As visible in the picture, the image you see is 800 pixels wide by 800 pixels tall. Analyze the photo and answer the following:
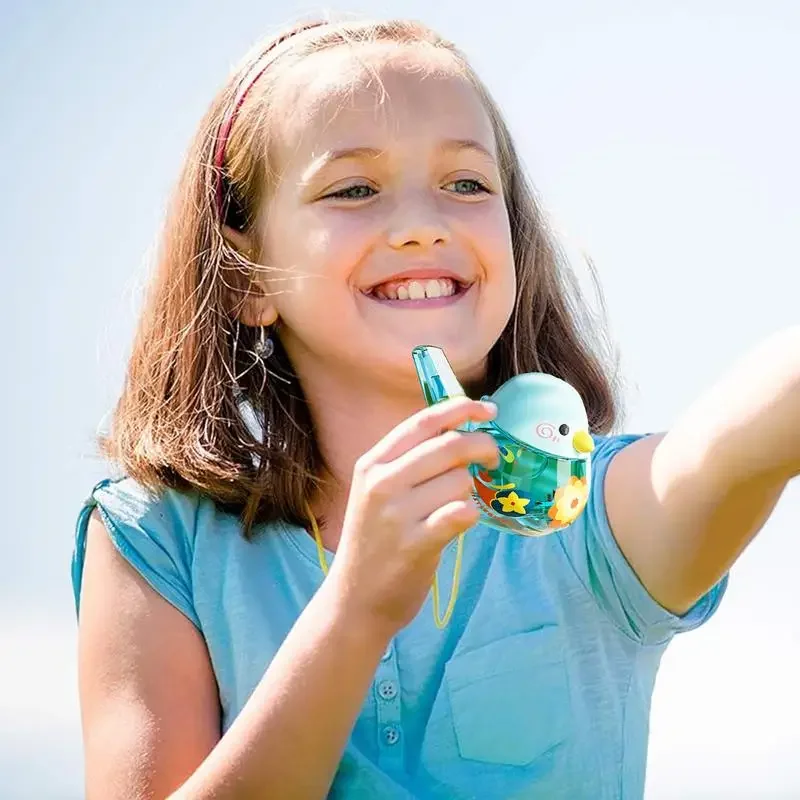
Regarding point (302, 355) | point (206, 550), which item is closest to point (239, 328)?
point (302, 355)

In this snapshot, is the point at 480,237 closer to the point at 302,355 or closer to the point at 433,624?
the point at 302,355

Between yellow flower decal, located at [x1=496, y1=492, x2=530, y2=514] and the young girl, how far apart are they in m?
0.13

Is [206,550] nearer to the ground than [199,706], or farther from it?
farther from it

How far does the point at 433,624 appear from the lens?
2006 millimetres

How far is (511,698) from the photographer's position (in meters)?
1.93

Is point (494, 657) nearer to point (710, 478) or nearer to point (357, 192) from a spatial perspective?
point (710, 478)

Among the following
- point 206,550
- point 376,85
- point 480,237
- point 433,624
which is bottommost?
point 433,624

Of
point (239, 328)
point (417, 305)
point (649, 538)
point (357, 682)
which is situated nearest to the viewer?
point (357, 682)

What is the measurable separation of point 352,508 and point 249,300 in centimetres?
74

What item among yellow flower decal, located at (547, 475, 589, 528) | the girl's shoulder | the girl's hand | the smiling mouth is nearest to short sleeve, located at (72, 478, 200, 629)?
the girl's shoulder

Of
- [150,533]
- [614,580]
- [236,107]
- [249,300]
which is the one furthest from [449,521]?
[236,107]

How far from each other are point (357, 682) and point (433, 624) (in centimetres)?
39

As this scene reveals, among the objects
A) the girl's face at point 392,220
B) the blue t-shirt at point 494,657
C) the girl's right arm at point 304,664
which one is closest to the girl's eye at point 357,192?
the girl's face at point 392,220

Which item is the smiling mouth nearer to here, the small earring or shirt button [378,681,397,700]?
the small earring
